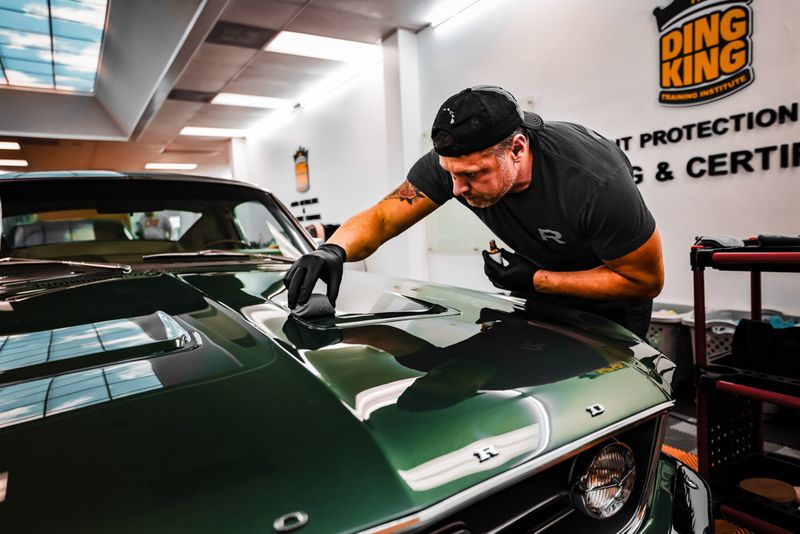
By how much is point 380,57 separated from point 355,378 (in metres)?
6.37

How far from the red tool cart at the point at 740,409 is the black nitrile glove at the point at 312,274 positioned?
132cm

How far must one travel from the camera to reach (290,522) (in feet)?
1.73

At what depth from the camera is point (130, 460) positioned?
0.58 meters

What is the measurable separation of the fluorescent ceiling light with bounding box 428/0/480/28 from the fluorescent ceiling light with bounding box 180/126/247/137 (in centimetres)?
676

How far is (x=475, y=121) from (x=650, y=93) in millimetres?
2947

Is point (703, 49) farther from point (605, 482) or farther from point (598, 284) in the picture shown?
point (605, 482)

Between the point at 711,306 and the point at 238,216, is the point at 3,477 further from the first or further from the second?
the point at 711,306

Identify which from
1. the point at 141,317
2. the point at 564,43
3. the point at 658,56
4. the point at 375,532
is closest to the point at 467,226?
the point at 564,43

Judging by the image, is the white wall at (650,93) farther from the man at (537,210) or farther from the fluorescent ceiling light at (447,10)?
the man at (537,210)

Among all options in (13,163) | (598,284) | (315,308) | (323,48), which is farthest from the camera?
(13,163)

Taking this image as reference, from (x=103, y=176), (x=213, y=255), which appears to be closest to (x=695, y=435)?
(x=213, y=255)

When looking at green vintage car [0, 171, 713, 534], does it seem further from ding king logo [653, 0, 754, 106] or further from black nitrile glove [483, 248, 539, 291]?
ding king logo [653, 0, 754, 106]

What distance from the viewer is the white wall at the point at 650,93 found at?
9.62 feet

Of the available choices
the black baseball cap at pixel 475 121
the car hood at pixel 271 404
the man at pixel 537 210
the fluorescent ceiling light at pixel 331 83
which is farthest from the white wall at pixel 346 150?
the car hood at pixel 271 404
